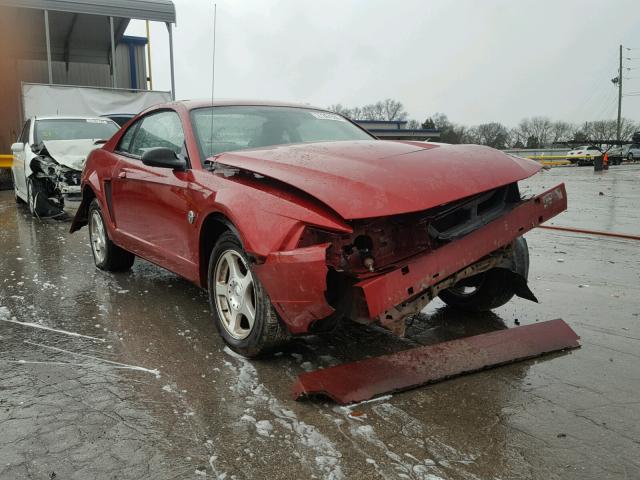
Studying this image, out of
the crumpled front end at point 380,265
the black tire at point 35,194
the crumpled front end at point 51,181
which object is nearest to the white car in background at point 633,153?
the crumpled front end at point 51,181

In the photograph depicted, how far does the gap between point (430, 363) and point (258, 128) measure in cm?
211

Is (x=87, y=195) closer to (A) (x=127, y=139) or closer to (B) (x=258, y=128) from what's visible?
(A) (x=127, y=139)

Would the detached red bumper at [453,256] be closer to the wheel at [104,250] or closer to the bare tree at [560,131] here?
the wheel at [104,250]

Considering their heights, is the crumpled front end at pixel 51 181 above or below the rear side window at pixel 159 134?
below

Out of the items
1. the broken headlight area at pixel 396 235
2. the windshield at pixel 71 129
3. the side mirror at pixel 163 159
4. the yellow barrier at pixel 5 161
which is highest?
the windshield at pixel 71 129

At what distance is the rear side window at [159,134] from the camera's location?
425 centimetres

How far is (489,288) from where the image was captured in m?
4.07

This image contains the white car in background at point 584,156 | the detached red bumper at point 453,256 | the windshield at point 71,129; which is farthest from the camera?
the white car in background at point 584,156

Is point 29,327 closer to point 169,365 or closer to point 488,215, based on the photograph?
point 169,365

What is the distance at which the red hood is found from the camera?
9.02 ft

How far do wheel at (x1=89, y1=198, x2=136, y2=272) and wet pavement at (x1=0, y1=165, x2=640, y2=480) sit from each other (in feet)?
3.16

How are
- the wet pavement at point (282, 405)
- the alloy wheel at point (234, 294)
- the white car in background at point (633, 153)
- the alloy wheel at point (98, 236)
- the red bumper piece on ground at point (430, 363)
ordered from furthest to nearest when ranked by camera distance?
the white car in background at point (633, 153)
the alloy wheel at point (98, 236)
the alloy wheel at point (234, 294)
the red bumper piece on ground at point (430, 363)
the wet pavement at point (282, 405)

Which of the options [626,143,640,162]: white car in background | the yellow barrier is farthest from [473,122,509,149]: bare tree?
the yellow barrier

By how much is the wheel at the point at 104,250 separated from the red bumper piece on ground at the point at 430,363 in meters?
Answer: 3.34
